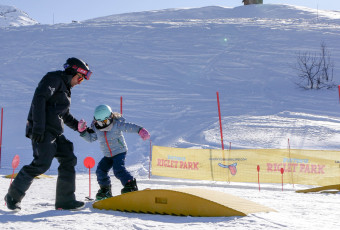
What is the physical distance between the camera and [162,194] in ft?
14.8

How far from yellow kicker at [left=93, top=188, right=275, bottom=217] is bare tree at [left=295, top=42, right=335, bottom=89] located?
2100 centimetres

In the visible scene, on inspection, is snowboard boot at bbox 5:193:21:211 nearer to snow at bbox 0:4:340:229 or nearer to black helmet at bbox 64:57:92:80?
snow at bbox 0:4:340:229

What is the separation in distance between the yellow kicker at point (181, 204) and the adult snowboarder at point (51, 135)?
44 cm

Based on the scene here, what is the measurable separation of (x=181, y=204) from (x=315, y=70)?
24138 millimetres

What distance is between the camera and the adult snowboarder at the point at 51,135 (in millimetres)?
4508

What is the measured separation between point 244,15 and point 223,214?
135ft

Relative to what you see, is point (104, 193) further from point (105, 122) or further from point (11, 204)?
point (11, 204)

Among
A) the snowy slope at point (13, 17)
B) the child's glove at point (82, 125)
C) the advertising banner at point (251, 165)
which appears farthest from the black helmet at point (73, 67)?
the snowy slope at point (13, 17)

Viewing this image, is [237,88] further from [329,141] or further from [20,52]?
[20,52]

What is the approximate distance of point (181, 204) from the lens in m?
4.39

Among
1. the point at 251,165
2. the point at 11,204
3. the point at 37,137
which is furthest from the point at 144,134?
the point at 251,165

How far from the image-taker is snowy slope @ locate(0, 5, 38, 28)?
148625mm

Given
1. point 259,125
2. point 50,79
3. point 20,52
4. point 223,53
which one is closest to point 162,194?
point 50,79

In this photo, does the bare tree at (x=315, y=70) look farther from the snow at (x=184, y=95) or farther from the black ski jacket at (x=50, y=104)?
the black ski jacket at (x=50, y=104)
